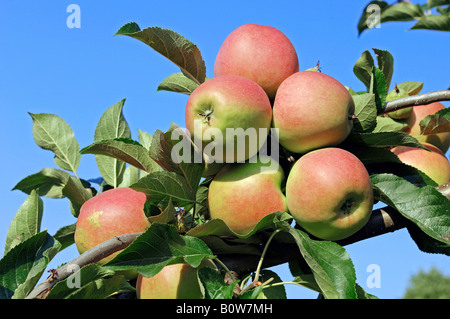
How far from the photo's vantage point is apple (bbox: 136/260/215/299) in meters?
0.73

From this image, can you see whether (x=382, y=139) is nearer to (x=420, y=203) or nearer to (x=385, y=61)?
(x=420, y=203)

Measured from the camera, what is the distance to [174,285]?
732 mm

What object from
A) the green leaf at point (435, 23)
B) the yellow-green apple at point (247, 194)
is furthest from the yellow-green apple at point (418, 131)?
the green leaf at point (435, 23)

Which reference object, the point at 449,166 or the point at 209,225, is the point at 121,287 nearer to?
the point at 209,225

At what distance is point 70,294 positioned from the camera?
2.12 feet

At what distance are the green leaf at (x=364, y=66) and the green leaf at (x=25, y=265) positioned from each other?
0.70m

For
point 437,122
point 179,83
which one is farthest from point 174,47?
point 437,122

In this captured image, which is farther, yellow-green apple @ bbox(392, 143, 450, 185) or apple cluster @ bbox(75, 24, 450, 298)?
yellow-green apple @ bbox(392, 143, 450, 185)

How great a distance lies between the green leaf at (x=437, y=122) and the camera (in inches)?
37.4

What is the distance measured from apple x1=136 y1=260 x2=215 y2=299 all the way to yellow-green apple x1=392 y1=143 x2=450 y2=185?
471mm

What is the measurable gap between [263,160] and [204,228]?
0.15 metres

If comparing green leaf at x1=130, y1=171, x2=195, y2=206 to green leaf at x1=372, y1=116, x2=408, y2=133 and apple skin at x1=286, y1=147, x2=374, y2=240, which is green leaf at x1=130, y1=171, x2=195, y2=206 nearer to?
apple skin at x1=286, y1=147, x2=374, y2=240

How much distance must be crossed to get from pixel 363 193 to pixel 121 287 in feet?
1.35

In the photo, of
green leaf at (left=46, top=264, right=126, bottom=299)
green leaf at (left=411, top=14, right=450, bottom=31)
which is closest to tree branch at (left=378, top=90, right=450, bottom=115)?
green leaf at (left=46, top=264, right=126, bottom=299)
